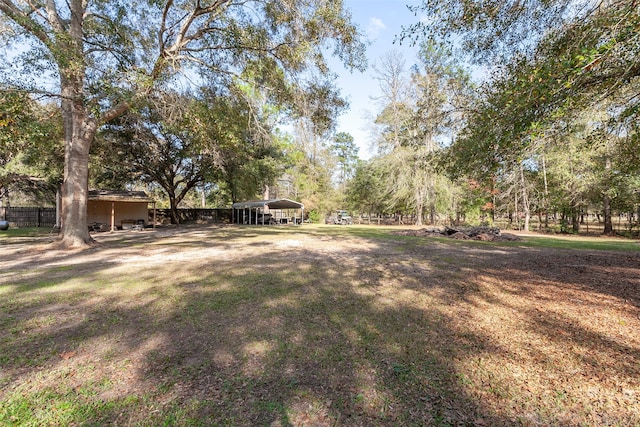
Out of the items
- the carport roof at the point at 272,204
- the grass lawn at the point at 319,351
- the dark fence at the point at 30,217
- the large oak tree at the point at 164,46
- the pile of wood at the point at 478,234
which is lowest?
the grass lawn at the point at 319,351

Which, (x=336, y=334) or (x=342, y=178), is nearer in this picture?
(x=336, y=334)

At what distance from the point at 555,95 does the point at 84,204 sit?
42.2ft

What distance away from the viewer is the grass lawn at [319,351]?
2037 mm

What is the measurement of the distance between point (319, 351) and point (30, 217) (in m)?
29.1

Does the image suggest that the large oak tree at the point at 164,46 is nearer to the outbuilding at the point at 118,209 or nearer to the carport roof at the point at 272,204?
the outbuilding at the point at 118,209

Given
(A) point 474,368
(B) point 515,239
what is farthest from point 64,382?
(B) point 515,239

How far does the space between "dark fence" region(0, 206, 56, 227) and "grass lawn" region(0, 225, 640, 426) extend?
22.2m

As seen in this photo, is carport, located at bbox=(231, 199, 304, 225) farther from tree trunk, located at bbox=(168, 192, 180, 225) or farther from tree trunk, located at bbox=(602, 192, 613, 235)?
tree trunk, located at bbox=(602, 192, 613, 235)

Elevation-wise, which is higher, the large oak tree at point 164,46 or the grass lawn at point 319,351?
the large oak tree at point 164,46

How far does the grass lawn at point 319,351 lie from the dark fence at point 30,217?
22219mm

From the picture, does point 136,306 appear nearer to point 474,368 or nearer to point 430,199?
point 474,368

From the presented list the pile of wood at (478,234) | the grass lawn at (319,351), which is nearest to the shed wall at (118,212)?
the grass lawn at (319,351)

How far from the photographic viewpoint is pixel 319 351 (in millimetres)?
2861

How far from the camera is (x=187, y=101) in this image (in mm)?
10211
